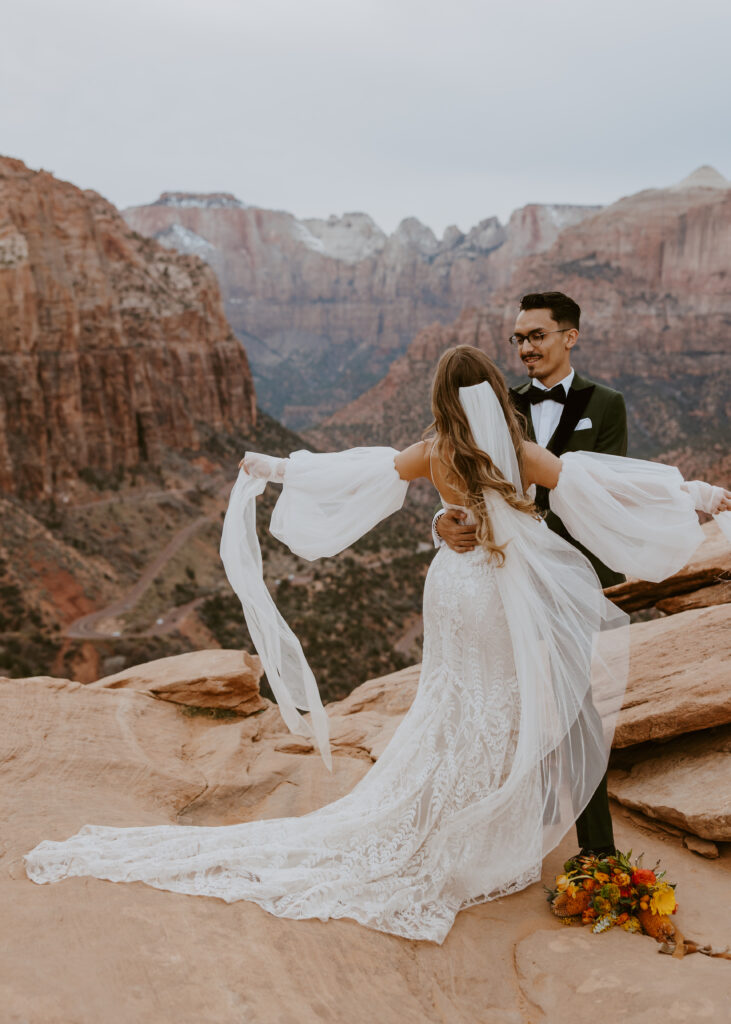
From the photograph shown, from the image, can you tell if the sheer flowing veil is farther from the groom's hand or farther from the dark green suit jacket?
the dark green suit jacket

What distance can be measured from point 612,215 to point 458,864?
5360 inches

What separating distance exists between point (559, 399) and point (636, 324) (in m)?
116

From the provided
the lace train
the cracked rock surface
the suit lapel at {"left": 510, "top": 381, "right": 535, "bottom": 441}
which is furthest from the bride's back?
the cracked rock surface

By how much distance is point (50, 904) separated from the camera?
3.75 metres

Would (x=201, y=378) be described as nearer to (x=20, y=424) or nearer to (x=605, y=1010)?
(x=20, y=424)

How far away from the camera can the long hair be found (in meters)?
4.23

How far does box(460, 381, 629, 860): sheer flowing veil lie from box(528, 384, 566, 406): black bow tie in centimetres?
85

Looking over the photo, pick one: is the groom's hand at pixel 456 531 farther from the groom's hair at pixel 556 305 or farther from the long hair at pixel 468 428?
the groom's hair at pixel 556 305

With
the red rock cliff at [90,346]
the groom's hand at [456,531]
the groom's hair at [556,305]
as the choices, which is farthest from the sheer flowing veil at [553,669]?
the red rock cliff at [90,346]

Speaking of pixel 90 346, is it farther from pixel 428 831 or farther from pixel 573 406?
pixel 428 831

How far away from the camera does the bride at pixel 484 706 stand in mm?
4238

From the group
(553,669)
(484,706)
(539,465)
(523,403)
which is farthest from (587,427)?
(484,706)

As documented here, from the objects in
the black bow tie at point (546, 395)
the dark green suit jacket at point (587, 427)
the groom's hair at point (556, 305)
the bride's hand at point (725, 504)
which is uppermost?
the groom's hair at point (556, 305)

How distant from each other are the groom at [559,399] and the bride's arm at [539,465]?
1.77ft
